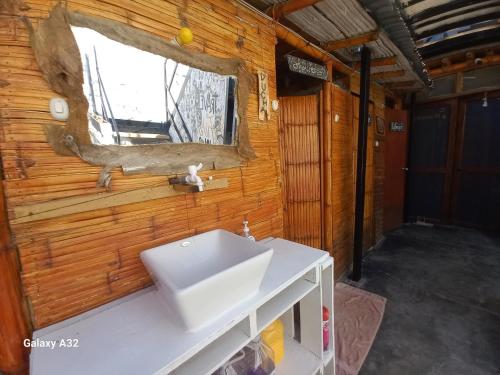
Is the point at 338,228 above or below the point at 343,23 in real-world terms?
below

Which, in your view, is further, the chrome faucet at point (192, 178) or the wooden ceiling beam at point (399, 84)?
the wooden ceiling beam at point (399, 84)

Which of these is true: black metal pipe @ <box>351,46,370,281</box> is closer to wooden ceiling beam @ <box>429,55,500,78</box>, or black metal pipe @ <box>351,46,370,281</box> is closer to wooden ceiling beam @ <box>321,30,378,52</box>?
wooden ceiling beam @ <box>321,30,378,52</box>

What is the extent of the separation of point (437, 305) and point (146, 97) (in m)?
2.92

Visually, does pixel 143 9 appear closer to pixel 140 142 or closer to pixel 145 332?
pixel 140 142

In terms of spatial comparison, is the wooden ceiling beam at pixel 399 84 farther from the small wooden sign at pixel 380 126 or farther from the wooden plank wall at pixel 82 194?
the wooden plank wall at pixel 82 194

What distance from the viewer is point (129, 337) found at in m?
0.74

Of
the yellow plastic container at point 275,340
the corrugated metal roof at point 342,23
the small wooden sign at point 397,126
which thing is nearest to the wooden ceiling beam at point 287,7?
the corrugated metal roof at point 342,23

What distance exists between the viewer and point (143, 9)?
981mm

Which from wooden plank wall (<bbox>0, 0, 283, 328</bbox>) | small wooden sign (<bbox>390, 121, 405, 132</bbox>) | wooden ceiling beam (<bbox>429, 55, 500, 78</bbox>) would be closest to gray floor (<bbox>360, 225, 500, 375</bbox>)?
wooden plank wall (<bbox>0, 0, 283, 328</bbox>)

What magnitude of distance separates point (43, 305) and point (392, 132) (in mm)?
4529

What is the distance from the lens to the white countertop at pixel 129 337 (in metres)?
0.64

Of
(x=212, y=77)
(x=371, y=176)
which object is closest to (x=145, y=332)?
(x=212, y=77)

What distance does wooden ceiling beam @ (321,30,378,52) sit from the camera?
5.81 ft

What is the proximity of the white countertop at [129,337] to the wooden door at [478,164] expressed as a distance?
462 centimetres
